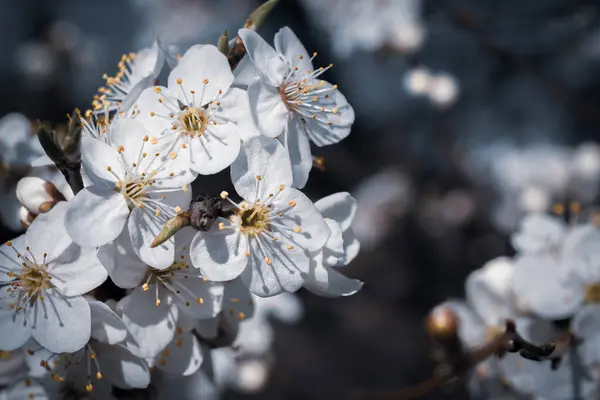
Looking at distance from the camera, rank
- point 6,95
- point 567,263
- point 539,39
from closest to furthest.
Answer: point 567,263, point 539,39, point 6,95

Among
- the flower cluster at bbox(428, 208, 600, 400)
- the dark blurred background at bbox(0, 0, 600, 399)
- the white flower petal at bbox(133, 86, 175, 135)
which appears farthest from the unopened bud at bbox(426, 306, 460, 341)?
the dark blurred background at bbox(0, 0, 600, 399)

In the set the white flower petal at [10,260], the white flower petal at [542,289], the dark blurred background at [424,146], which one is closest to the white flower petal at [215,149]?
the white flower petal at [10,260]

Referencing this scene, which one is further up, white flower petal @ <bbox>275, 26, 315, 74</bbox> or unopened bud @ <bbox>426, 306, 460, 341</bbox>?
white flower petal @ <bbox>275, 26, 315, 74</bbox>

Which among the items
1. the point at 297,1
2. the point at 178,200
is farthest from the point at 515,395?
the point at 297,1

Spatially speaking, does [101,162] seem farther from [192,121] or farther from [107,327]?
[107,327]

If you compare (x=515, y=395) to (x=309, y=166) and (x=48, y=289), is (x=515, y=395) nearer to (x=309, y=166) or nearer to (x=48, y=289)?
(x=309, y=166)

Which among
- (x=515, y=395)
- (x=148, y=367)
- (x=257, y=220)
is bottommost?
(x=515, y=395)

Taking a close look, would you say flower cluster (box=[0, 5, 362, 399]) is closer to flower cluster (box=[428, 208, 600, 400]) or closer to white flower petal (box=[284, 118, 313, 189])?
white flower petal (box=[284, 118, 313, 189])
